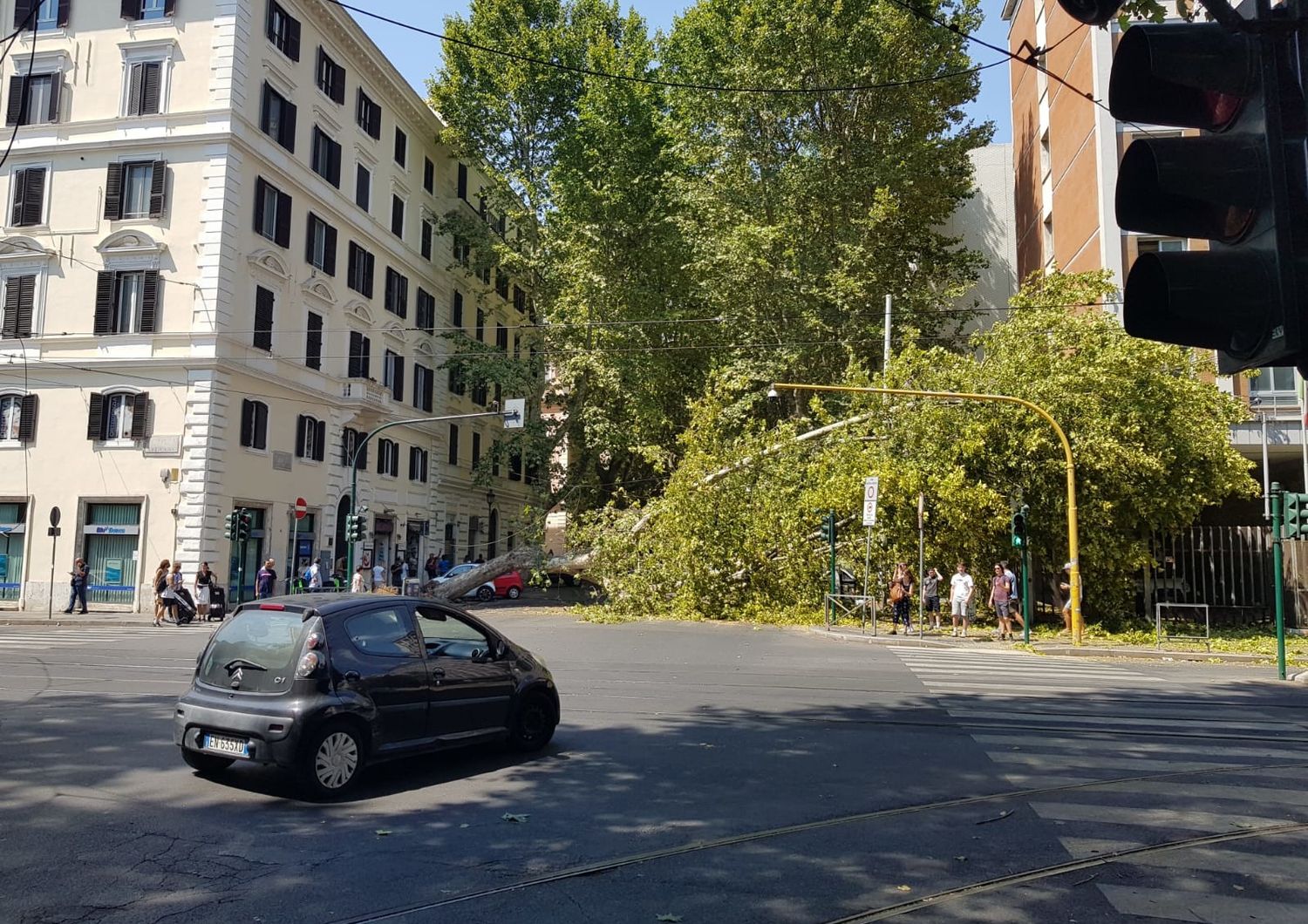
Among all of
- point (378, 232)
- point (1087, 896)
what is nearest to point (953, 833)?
point (1087, 896)

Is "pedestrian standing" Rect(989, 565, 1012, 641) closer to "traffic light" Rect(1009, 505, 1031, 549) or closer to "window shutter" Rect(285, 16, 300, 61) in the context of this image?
"traffic light" Rect(1009, 505, 1031, 549)

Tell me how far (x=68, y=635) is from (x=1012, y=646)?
67.6ft

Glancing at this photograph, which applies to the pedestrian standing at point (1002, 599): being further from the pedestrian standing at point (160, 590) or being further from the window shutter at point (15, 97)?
the window shutter at point (15, 97)

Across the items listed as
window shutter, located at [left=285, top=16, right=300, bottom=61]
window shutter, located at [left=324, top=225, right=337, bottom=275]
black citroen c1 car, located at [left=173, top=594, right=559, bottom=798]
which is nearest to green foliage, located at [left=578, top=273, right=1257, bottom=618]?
window shutter, located at [left=324, top=225, right=337, bottom=275]

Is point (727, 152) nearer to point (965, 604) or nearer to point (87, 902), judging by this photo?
point (965, 604)

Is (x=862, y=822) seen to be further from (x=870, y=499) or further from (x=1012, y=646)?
(x=870, y=499)

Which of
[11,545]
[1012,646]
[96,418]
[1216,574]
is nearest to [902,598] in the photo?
[1012,646]

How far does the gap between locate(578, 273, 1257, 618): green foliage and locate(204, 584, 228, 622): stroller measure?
10.9m

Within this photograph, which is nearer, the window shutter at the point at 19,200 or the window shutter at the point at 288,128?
the window shutter at the point at 19,200

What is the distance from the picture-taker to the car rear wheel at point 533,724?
855cm

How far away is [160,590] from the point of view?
87.1 feet

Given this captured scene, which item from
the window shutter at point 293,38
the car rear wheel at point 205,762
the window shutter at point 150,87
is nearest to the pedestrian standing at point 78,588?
the window shutter at point 150,87

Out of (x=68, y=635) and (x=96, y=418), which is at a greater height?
(x=96, y=418)

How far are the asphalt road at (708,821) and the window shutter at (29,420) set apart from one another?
21.9 metres
